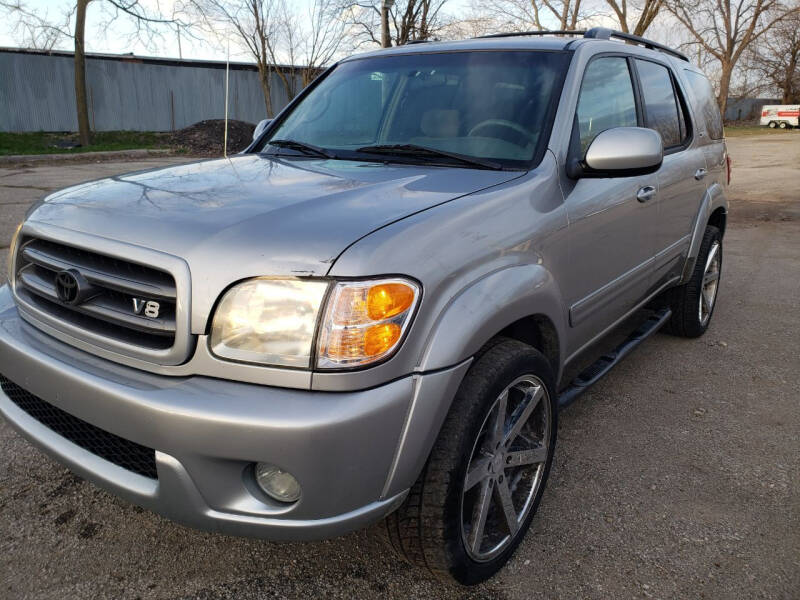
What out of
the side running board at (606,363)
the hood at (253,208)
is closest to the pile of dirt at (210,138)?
the side running board at (606,363)

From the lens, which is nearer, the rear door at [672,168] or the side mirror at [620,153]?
the side mirror at [620,153]

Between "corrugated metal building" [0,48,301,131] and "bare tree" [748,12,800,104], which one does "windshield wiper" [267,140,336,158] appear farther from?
"bare tree" [748,12,800,104]

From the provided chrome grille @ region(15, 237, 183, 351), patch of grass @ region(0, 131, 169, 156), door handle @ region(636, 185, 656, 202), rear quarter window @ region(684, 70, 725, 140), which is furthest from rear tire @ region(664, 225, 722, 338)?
patch of grass @ region(0, 131, 169, 156)

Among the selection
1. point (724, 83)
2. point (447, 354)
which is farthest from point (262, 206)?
point (724, 83)

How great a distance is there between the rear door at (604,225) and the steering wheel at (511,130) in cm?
20

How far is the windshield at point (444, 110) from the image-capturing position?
254 centimetres

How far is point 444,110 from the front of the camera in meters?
2.72

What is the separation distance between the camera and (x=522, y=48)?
279 centimetres

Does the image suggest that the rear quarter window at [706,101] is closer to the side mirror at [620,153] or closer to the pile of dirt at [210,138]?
the side mirror at [620,153]

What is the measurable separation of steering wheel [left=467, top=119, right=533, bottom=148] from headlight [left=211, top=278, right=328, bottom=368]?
→ 1.25m

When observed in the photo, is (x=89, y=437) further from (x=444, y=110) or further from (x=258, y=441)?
(x=444, y=110)

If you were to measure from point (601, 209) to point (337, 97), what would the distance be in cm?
141

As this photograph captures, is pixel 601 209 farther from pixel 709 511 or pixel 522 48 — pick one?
pixel 709 511

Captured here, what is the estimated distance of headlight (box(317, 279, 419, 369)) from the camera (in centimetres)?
159
